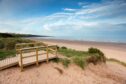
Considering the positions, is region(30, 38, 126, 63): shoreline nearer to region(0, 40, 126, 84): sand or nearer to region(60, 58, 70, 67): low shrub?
region(0, 40, 126, 84): sand

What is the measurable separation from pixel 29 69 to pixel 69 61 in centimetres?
319

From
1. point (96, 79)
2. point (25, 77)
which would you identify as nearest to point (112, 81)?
point (96, 79)

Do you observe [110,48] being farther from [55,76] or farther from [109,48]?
[55,76]

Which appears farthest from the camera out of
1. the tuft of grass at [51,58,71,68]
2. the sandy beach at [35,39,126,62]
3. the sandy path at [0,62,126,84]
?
the sandy beach at [35,39,126,62]

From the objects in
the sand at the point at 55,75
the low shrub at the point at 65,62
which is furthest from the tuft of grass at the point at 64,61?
the sand at the point at 55,75

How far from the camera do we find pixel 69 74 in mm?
8391

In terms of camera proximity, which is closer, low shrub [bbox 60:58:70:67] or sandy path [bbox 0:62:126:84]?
sandy path [bbox 0:62:126:84]

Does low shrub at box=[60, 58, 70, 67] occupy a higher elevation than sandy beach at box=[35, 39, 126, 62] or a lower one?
higher

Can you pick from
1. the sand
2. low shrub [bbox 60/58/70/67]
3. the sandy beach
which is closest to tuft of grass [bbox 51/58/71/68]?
low shrub [bbox 60/58/70/67]

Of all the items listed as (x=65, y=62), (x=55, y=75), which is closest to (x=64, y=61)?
(x=65, y=62)

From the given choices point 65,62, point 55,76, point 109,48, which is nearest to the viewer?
point 55,76

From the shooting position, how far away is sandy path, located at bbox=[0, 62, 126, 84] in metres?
7.01

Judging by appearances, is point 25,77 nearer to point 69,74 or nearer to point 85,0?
point 69,74

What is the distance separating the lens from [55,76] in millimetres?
7852
